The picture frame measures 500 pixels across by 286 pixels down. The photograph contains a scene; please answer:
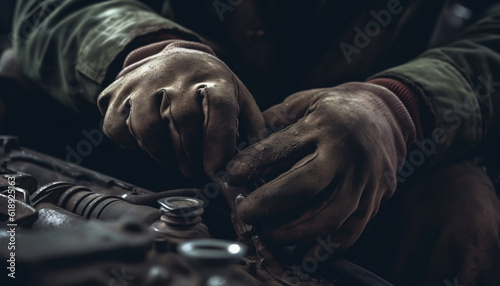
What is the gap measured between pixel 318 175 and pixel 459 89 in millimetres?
763

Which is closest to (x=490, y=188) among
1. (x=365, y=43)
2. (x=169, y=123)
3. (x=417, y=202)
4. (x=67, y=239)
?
(x=417, y=202)

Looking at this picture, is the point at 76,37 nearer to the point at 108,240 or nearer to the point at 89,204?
the point at 89,204

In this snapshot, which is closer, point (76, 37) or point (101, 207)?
point (101, 207)

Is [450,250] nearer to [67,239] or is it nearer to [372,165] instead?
[372,165]

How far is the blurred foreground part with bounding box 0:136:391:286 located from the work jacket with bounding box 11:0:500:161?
410 millimetres

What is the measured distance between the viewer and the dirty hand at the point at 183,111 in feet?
2.92

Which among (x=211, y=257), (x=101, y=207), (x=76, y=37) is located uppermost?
(x=211, y=257)

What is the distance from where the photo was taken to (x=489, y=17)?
1.93 m

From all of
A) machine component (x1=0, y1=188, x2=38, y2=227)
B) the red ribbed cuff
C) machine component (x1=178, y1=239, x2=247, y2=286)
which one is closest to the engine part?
machine component (x1=0, y1=188, x2=38, y2=227)

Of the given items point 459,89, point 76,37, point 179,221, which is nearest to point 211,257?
point 179,221

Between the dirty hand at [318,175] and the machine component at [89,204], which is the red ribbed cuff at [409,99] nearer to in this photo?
the dirty hand at [318,175]

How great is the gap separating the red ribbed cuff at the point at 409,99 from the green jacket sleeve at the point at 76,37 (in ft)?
2.10

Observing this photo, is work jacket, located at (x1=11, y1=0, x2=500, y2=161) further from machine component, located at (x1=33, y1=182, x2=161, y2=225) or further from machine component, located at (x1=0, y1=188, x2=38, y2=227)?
machine component, located at (x1=0, y1=188, x2=38, y2=227)

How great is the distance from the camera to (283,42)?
70.7 inches
